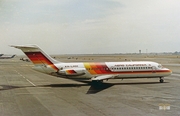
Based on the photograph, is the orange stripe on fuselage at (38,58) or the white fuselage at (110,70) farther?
the white fuselage at (110,70)

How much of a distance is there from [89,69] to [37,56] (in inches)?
272

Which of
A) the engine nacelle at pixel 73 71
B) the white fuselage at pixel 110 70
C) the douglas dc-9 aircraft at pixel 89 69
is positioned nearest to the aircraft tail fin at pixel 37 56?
the douglas dc-9 aircraft at pixel 89 69

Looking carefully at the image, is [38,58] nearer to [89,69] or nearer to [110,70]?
[89,69]

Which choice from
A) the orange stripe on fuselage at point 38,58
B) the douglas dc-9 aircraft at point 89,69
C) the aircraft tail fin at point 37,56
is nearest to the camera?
the aircraft tail fin at point 37,56

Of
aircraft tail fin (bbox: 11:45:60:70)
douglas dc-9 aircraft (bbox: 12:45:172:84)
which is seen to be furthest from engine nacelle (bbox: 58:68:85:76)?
aircraft tail fin (bbox: 11:45:60:70)

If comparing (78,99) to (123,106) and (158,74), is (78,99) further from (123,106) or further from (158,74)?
(158,74)

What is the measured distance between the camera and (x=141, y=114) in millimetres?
15516

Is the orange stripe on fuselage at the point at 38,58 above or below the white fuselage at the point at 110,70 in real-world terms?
above

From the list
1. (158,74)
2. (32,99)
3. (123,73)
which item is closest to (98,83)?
(123,73)

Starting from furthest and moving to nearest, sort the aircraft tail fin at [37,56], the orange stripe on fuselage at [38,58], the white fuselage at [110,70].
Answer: the white fuselage at [110,70] < the orange stripe on fuselage at [38,58] < the aircraft tail fin at [37,56]

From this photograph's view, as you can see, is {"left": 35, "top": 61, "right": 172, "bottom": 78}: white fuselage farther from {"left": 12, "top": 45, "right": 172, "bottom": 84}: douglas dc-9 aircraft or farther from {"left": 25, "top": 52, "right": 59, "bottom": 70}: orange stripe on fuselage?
{"left": 25, "top": 52, "right": 59, "bottom": 70}: orange stripe on fuselage

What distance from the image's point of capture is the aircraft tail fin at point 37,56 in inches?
1174

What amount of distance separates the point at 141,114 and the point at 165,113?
1677mm

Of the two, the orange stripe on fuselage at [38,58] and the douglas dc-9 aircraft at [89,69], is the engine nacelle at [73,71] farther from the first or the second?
the orange stripe on fuselage at [38,58]
